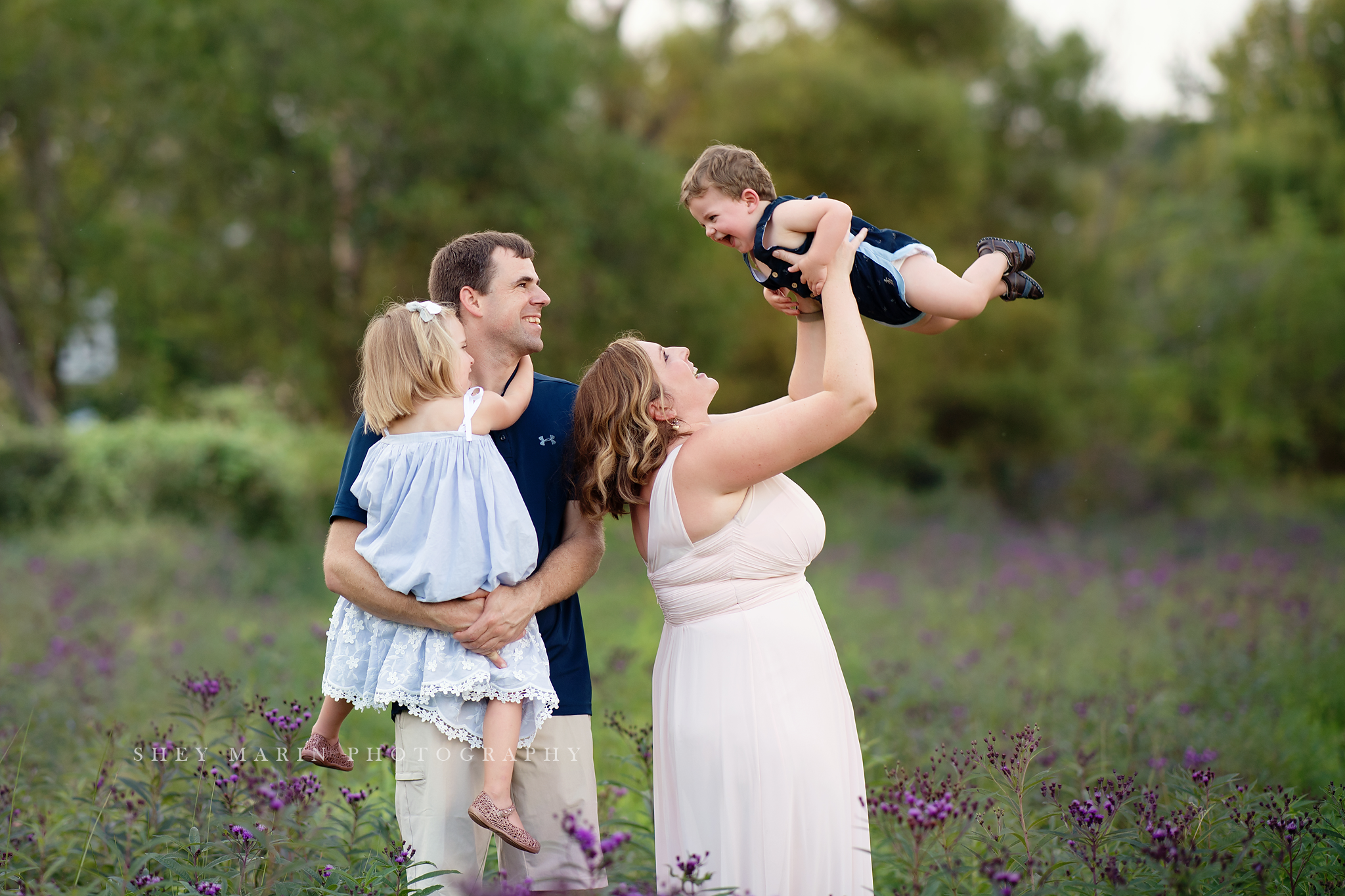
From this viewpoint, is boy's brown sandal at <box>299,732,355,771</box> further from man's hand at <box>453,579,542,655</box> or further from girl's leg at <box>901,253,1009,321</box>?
girl's leg at <box>901,253,1009,321</box>

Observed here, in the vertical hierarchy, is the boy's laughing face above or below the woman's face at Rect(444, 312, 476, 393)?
above

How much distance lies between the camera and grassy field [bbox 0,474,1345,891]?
15.9 feet

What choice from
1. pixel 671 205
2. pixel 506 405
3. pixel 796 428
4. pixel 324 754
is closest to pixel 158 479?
pixel 671 205

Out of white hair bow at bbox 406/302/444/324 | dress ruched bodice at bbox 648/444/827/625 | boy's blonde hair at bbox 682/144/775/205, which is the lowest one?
dress ruched bodice at bbox 648/444/827/625

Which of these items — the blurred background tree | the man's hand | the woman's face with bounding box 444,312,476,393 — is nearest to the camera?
the man's hand

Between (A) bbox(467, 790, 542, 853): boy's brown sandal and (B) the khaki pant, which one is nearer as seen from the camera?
(A) bbox(467, 790, 542, 853): boy's brown sandal

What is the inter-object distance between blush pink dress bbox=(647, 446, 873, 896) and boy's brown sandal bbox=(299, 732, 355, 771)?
34.4 inches

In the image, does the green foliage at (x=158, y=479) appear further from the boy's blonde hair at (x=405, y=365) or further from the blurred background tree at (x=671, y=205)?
the boy's blonde hair at (x=405, y=365)

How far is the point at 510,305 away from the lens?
310cm

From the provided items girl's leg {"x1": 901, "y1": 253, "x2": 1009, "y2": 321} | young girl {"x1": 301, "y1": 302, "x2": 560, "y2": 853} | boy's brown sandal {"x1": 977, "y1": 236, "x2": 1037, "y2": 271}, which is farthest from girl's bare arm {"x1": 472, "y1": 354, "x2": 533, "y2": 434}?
boy's brown sandal {"x1": 977, "y1": 236, "x2": 1037, "y2": 271}

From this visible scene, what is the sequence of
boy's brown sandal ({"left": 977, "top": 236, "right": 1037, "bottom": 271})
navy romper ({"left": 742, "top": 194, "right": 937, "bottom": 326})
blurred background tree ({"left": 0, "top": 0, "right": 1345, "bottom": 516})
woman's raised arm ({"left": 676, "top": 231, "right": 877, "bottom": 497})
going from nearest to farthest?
1. woman's raised arm ({"left": 676, "top": 231, "right": 877, "bottom": 497})
2. navy romper ({"left": 742, "top": 194, "right": 937, "bottom": 326})
3. boy's brown sandal ({"left": 977, "top": 236, "right": 1037, "bottom": 271})
4. blurred background tree ({"left": 0, "top": 0, "right": 1345, "bottom": 516})

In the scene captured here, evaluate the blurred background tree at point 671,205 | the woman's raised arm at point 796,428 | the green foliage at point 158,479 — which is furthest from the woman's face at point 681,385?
the blurred background tree at point 671,205

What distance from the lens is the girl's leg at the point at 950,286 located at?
3229 millimetres

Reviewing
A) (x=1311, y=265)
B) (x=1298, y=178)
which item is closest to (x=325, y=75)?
(x=1311, y=265)
